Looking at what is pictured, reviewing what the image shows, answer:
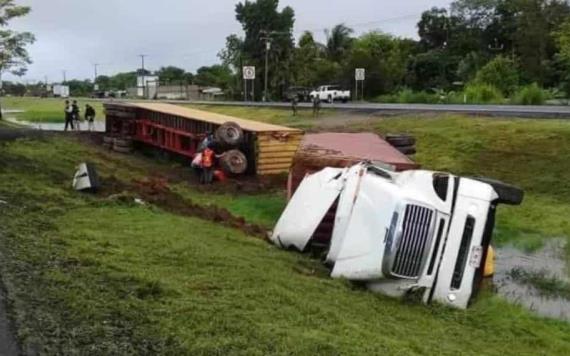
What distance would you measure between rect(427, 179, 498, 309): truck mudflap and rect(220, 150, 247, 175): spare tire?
1270 centimetres

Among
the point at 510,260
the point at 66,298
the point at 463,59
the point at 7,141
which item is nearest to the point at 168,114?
the point at 7,141

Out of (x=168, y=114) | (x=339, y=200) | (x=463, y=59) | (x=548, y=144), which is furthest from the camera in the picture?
(x=463, y=59)

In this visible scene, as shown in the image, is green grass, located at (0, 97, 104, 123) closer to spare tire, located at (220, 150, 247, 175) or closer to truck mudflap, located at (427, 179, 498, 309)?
spare tire, located at (220, 150, 247, 175)

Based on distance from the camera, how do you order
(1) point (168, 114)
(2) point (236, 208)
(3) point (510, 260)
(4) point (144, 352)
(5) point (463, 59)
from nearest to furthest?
(4) point (144, 352), (3) point (510, 260), (2) point (236, 208), (1) point (168, 114), (5) point (463, 59)

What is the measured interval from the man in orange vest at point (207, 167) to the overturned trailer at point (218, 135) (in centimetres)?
44

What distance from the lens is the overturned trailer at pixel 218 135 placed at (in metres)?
22.1

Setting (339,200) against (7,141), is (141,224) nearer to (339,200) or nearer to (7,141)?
(339,200)

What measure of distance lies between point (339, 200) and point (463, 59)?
93.6m

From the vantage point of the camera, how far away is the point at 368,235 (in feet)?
29.9

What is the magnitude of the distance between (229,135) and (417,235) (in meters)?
13.7

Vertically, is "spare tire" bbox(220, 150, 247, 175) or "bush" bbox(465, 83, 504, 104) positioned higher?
"bush" bbox(465, 83, 504, 104)

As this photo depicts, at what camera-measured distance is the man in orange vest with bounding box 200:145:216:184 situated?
2181 centimetres

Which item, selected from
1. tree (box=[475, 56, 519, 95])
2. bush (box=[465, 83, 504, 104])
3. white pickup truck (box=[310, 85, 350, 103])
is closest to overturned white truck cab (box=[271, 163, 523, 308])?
bush (box=[465, 83, 504, 104])

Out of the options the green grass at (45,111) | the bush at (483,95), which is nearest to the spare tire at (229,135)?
the bush at (483,95)
